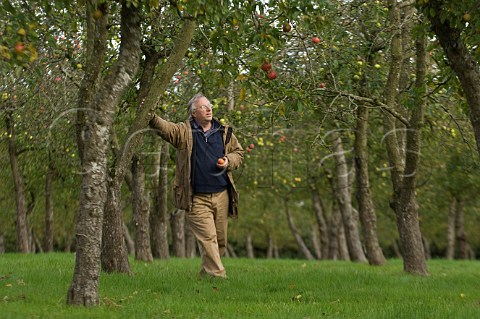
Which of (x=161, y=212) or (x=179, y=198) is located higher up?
(x=161, y=212)

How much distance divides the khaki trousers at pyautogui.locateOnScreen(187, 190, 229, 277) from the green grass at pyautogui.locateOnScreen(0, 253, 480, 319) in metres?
0.27

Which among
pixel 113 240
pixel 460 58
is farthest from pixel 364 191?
pixel 460 58

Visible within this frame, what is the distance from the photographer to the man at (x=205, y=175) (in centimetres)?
862

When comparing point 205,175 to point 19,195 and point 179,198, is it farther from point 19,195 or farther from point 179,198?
point 19,195

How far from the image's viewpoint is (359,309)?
6723 mm

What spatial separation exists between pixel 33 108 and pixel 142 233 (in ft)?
11.1

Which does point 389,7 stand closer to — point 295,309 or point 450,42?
point 450,42

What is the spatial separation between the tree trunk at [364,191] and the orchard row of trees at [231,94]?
0.03 meters

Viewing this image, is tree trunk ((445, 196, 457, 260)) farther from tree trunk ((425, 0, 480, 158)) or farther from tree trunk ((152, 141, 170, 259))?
tree trunk ((425, 0, 480, 158))

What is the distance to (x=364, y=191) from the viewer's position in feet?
45.0

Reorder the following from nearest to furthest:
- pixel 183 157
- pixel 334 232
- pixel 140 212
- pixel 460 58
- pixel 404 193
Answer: pixel 460 58, pixel 183 157, pixel 404 193, pixel 140 212, pixel 334 232

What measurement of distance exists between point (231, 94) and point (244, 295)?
272 inches

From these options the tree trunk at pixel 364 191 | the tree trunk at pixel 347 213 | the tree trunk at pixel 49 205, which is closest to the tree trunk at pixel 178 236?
the tree trunk at pixel 49 205

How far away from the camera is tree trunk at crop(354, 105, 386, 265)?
13422 mm
